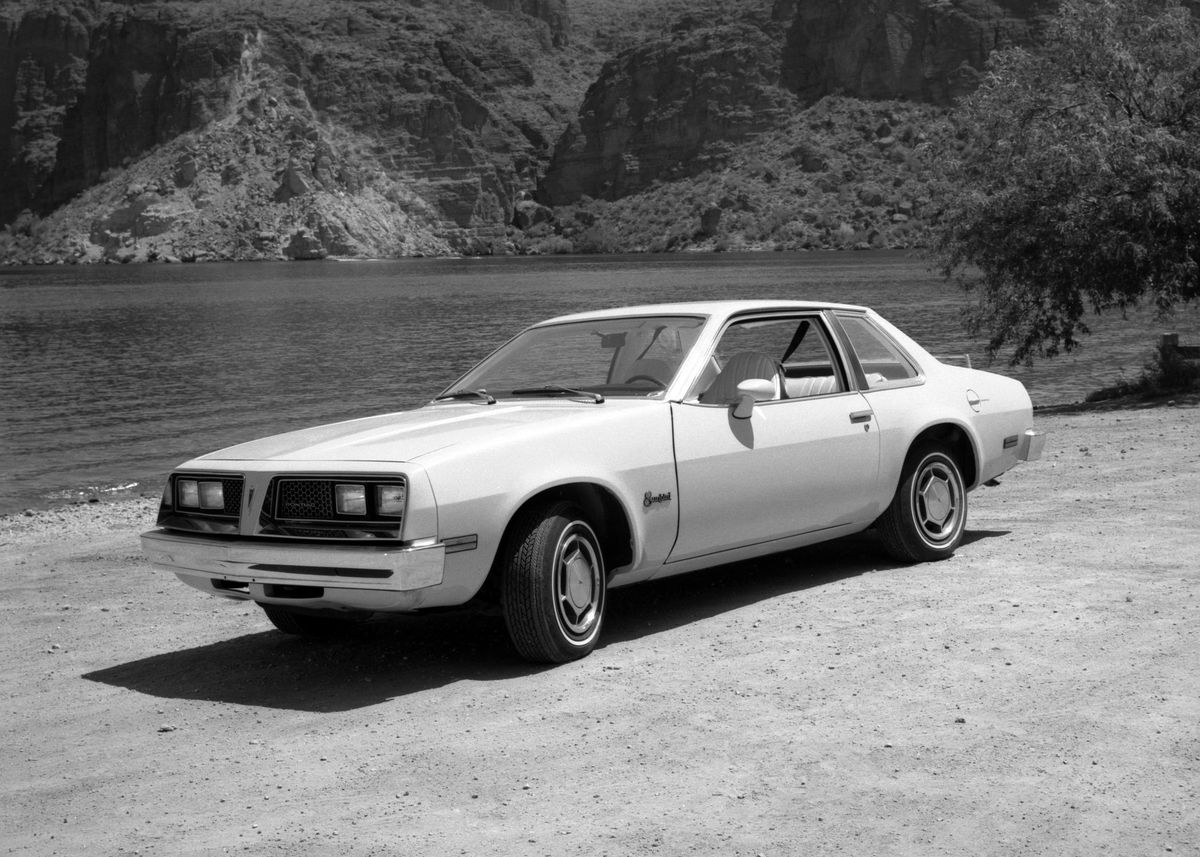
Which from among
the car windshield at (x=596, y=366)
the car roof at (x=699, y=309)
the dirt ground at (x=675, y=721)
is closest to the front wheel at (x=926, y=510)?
the dirt ground at (x=675, y=721)

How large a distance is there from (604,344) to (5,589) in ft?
14.3

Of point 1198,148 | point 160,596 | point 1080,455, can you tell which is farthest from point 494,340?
point 160,596

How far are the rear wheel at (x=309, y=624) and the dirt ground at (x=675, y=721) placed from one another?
0.10m

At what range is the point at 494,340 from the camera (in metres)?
48.4

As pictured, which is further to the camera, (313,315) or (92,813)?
(313,315)

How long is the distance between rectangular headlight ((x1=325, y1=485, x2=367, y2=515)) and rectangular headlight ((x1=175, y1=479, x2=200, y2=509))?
0.80 meters

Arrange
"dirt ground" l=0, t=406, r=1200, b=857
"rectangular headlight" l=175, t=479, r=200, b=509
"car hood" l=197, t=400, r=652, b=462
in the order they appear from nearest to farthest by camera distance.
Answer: "dirt ground" l=0, t=406, r=1200, b=857 < "car hood" l=197, t=400, r=652, b=462 < "rectangular headlight" l=175, t=479, r=200, b=509

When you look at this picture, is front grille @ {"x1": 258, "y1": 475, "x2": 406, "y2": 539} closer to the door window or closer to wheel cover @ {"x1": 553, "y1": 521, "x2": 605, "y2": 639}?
wheel cover @ {"x1": 553, "y1": 521, "x2": 605, "y2": 639}

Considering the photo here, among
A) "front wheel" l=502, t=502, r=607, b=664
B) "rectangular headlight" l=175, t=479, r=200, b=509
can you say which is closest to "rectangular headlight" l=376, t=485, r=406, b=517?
"front wheel" l=502, t=502, r=607, b=664

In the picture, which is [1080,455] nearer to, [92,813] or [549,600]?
[549,600]

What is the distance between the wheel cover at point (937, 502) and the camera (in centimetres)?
812

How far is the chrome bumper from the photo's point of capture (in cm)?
573

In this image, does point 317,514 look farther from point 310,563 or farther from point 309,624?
point 309,624

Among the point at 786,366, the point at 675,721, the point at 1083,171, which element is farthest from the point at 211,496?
the point at 1083,171
